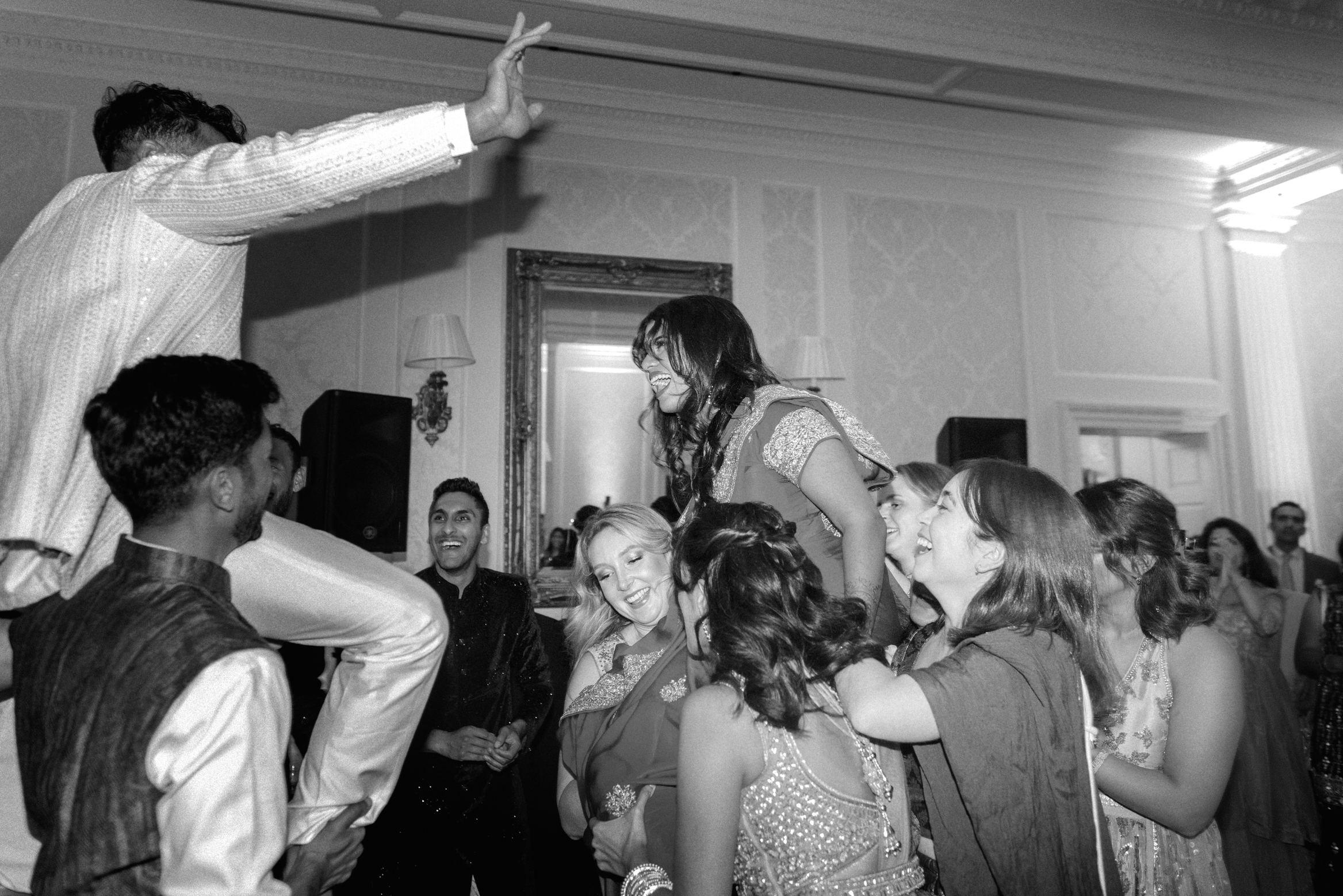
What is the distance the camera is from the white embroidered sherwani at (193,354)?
1399 mm

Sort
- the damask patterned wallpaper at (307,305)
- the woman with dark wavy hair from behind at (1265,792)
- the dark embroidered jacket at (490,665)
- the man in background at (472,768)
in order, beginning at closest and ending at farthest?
the woman with dark wavy hair from behind at (1265,792) < the man in background at (472,768) < the dark embroidered jacket at (490,665) < the damask patterned wallpaper at (307,305)

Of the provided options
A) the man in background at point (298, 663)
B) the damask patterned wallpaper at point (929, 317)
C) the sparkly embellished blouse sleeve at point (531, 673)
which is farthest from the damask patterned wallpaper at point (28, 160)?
the damask patterned wallpaper at point (929, 317)

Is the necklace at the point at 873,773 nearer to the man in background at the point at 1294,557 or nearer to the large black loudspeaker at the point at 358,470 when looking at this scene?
the large black loudspeaker at the point at 358,470

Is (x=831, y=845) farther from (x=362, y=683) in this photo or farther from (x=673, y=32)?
(x=673, y=32)

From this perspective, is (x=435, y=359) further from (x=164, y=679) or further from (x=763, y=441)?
(x=164, y=679)

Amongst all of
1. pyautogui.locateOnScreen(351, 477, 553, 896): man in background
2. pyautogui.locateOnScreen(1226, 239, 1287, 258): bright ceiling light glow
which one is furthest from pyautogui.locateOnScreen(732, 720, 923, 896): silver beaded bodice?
pyautogui.locateOnScreen(1226, 239, 1287, 258): bright ceiling light glow

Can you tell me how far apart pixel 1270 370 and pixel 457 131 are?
7.00m

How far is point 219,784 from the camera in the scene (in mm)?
1102

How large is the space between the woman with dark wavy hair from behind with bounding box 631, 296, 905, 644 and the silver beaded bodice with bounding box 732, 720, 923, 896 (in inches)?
18.4

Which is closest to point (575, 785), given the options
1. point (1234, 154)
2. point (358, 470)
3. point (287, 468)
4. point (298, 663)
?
point (298, 663)

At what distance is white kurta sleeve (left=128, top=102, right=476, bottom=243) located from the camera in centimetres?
140

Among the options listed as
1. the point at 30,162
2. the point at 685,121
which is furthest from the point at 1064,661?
the point at 30,162

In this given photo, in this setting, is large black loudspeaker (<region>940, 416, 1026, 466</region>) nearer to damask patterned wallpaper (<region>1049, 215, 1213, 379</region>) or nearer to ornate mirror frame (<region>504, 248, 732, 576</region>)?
damask patterned wallpaper (<region>1049, 215, 1213, 379</region>)

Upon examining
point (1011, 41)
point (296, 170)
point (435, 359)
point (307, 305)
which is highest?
point (1011, 41)
